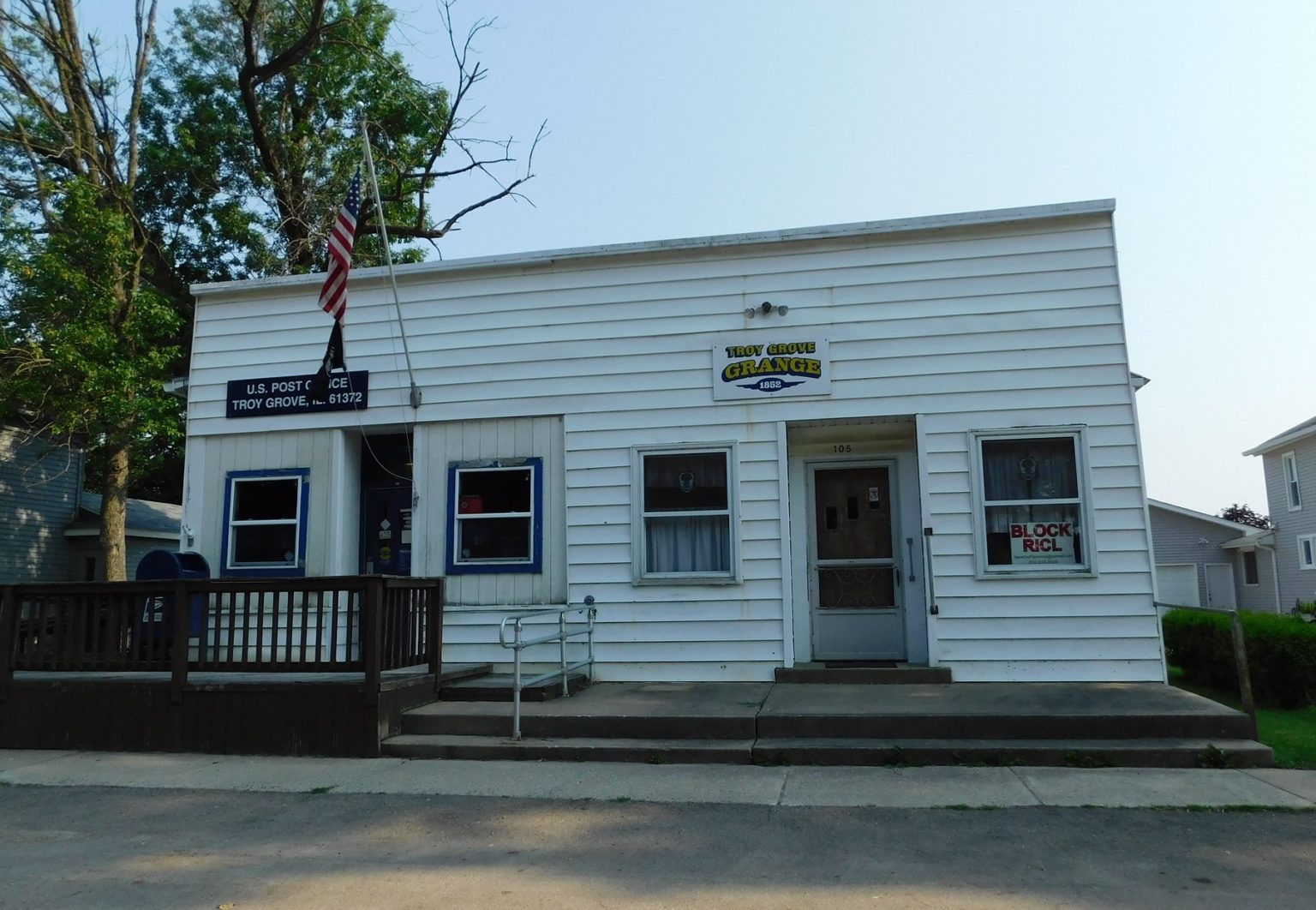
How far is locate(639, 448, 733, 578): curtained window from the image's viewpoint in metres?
9.68

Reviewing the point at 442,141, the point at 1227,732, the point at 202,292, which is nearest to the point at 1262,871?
the point at 1227,732

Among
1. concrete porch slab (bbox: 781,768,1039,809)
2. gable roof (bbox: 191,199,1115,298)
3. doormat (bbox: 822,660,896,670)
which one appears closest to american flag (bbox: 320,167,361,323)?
gable roof (bbox: 191,199,1115,298)

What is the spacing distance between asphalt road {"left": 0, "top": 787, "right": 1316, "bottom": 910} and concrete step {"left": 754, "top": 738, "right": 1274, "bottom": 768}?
1128 millimetres

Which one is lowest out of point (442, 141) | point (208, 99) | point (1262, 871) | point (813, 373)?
point (1262, 871)

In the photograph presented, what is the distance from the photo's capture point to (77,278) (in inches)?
642

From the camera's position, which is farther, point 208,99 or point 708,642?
point 208,99

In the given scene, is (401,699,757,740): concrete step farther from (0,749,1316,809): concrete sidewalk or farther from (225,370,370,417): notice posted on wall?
(225,370,370,417): notice posted on wall

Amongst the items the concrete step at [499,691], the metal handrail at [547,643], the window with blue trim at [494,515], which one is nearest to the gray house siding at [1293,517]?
the metal handrail at [547,643]

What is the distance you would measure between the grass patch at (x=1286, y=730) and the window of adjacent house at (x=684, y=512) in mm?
4747

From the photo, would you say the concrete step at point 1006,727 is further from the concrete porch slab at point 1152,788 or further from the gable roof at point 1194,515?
the gable roof at point 1194,515

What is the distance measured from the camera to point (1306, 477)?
27.4 m

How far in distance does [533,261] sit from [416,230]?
15.0 m

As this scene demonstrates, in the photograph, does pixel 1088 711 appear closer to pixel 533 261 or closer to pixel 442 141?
pixel 533 261

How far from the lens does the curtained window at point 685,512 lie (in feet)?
31.8
